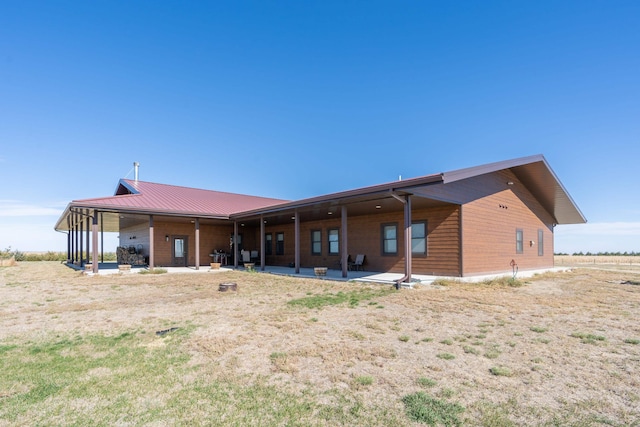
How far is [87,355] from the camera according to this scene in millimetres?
4105

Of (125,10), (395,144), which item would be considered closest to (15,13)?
(125,10)

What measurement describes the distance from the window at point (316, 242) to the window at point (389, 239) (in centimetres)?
395

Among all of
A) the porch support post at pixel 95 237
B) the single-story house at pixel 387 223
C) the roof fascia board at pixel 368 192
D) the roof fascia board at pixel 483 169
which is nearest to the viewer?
the roof fascia board at pixel 483 169

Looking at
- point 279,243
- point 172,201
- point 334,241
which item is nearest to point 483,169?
point 334,241

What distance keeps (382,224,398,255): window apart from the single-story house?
42mm

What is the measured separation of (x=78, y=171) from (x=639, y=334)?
2706cm

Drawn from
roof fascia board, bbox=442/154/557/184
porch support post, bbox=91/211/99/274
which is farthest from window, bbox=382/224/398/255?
porch support post, bbox=91/211/99/274

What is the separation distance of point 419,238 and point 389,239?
1480 millimetres

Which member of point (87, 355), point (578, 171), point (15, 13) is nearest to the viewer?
point (87, 355)

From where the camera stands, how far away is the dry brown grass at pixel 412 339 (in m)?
3.00

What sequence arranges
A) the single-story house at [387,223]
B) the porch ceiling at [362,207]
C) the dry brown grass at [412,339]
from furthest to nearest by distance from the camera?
the single-story house at [387,223]
the porch ceiling at [362,207]
the dry brown grass at [412,339]

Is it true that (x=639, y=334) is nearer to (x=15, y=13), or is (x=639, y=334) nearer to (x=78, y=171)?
(x=15, y=13)

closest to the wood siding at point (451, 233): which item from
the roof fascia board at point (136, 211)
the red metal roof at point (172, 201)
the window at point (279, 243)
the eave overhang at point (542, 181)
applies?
the window at point (279, 243)

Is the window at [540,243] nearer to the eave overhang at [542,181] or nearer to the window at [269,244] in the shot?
the eave overhang at [542,181]
